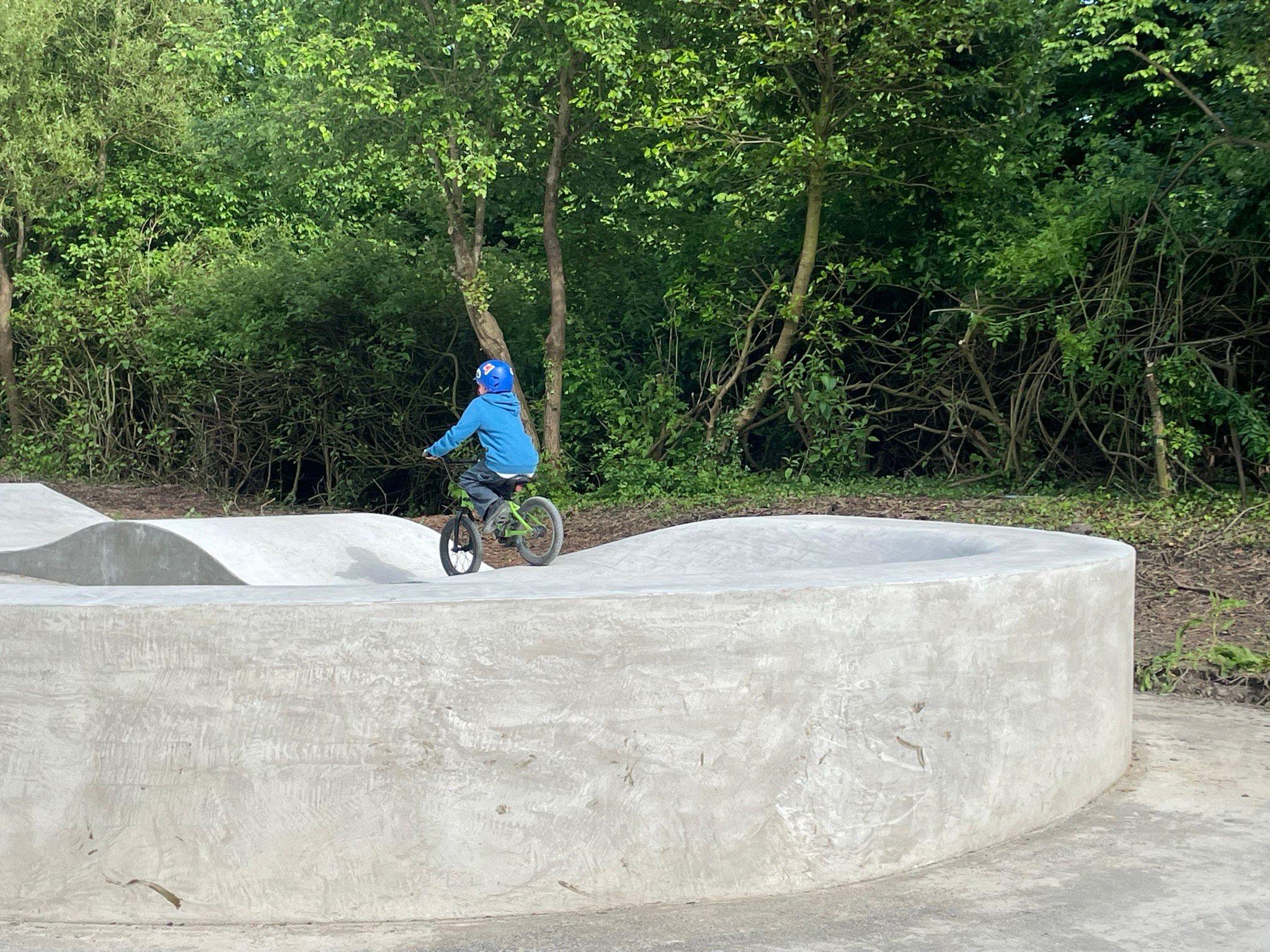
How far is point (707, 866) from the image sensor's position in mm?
3246

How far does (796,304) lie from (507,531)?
5.68m

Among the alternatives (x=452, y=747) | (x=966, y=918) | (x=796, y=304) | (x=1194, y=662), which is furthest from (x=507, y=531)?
(x=796, y=304)

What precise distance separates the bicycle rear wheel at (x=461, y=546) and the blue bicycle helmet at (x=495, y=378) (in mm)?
840

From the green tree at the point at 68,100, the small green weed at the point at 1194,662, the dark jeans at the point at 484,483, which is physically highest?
the green tree at the point at 68,100

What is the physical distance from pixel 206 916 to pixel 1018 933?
6.65 feet

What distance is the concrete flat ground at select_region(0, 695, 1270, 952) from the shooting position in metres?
2.98

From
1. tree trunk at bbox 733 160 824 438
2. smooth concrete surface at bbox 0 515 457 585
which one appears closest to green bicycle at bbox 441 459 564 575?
smooth concrete surface at bbox 0 515 457 585

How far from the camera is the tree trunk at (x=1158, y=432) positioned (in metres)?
10.6

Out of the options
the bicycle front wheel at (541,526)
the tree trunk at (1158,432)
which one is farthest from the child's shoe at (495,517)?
the tree trunk at (1158,432)

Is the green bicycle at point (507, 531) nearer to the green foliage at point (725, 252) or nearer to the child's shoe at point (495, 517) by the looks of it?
the child's shoe at point (495, 517)

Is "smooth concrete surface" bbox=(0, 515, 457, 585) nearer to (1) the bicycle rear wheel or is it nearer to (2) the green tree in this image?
(1) the bicycle rear wheel

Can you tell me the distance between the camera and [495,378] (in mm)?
7949

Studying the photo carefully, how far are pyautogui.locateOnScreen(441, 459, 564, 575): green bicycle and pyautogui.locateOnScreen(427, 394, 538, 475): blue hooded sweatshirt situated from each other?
0.15 meters

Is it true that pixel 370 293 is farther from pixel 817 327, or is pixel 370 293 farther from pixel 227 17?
pixel 817 327
